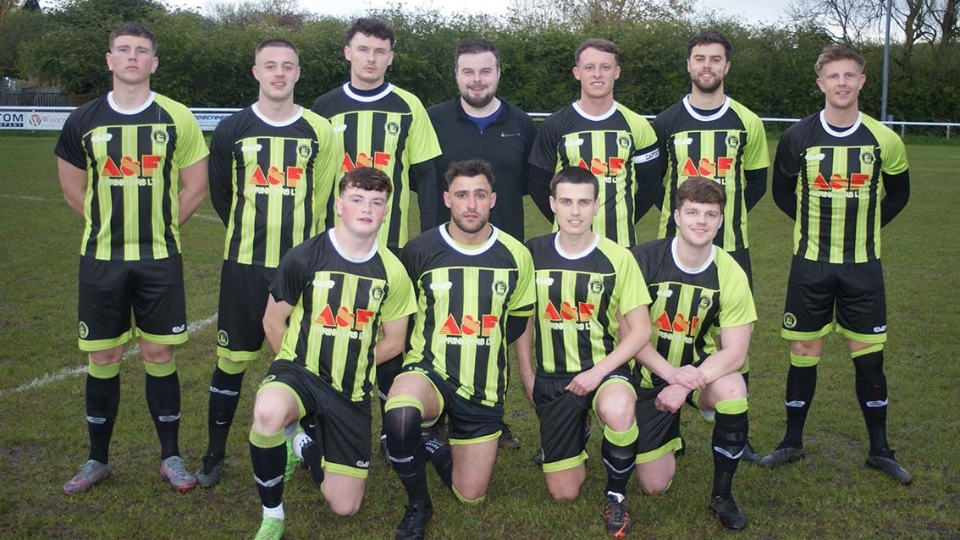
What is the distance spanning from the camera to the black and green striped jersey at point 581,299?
4.35 meters

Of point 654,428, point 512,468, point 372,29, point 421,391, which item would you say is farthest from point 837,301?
point 372,29

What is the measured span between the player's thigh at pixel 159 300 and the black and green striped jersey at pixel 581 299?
1753mm

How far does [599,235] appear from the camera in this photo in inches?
179

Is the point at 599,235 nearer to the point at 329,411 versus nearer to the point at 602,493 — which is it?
the point at 602,493

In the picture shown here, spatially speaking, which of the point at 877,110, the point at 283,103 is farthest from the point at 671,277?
the point at 877,110

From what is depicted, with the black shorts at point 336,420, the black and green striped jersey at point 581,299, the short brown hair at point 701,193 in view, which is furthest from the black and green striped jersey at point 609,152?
the black shorts at point 336,420

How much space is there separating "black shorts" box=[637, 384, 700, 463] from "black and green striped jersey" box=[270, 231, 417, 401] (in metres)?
1.37

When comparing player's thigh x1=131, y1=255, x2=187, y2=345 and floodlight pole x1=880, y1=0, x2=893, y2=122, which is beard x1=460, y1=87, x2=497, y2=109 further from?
floodlight pole x1=880, y1=0, x2=893, y2=122

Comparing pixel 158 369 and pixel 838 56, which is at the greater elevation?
pixel 838 56

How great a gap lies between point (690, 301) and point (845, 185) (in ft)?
3.72

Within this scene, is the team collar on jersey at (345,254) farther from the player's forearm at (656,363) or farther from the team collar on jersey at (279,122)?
the player's forearm at (656,363)

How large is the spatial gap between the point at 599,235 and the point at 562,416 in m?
0.90

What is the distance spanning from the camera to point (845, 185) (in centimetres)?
479

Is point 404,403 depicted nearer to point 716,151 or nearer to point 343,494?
point 343,494
